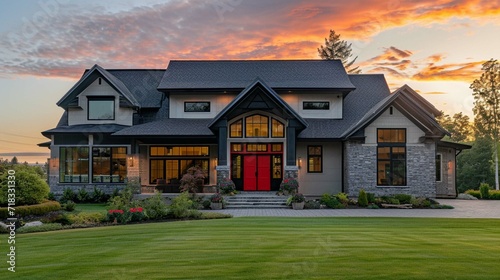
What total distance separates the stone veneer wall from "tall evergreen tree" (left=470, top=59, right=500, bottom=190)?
18089 millimetres

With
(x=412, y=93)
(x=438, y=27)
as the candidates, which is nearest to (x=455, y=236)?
(x=438, y=27)

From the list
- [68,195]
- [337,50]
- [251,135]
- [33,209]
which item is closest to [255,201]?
[251,135]

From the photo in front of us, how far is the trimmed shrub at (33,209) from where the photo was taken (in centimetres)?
1591

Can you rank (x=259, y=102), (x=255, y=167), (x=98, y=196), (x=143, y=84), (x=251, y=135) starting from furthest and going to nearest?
(x=143, y=84)
(x=255, y=167)
(x=251, y=135)
(x=98, y=196)
(x=259, y=102)

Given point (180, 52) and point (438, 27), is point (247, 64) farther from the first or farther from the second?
point (438, 27)

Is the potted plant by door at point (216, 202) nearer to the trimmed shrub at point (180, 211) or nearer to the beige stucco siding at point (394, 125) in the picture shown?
the trimmed shrub at point (180, 211)

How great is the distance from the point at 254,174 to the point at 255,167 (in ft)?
1.37

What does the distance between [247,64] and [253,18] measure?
1229 centimetres

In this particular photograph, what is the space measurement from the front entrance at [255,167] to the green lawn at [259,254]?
12.2 meters

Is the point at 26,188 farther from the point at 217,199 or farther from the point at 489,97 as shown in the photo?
the point at 489,97

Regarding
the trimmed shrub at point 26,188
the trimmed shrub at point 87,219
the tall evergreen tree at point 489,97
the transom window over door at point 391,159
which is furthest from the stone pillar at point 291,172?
the tall evergreen tree at point 489,97

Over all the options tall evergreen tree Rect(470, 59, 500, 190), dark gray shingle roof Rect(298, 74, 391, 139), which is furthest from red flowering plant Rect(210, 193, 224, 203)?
tall evergreen tree Rect(470, 59, 500, 190)

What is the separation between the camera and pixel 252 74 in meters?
28.4

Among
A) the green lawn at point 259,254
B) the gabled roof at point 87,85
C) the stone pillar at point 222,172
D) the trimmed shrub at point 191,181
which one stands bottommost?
the green lawn at point 259,254
